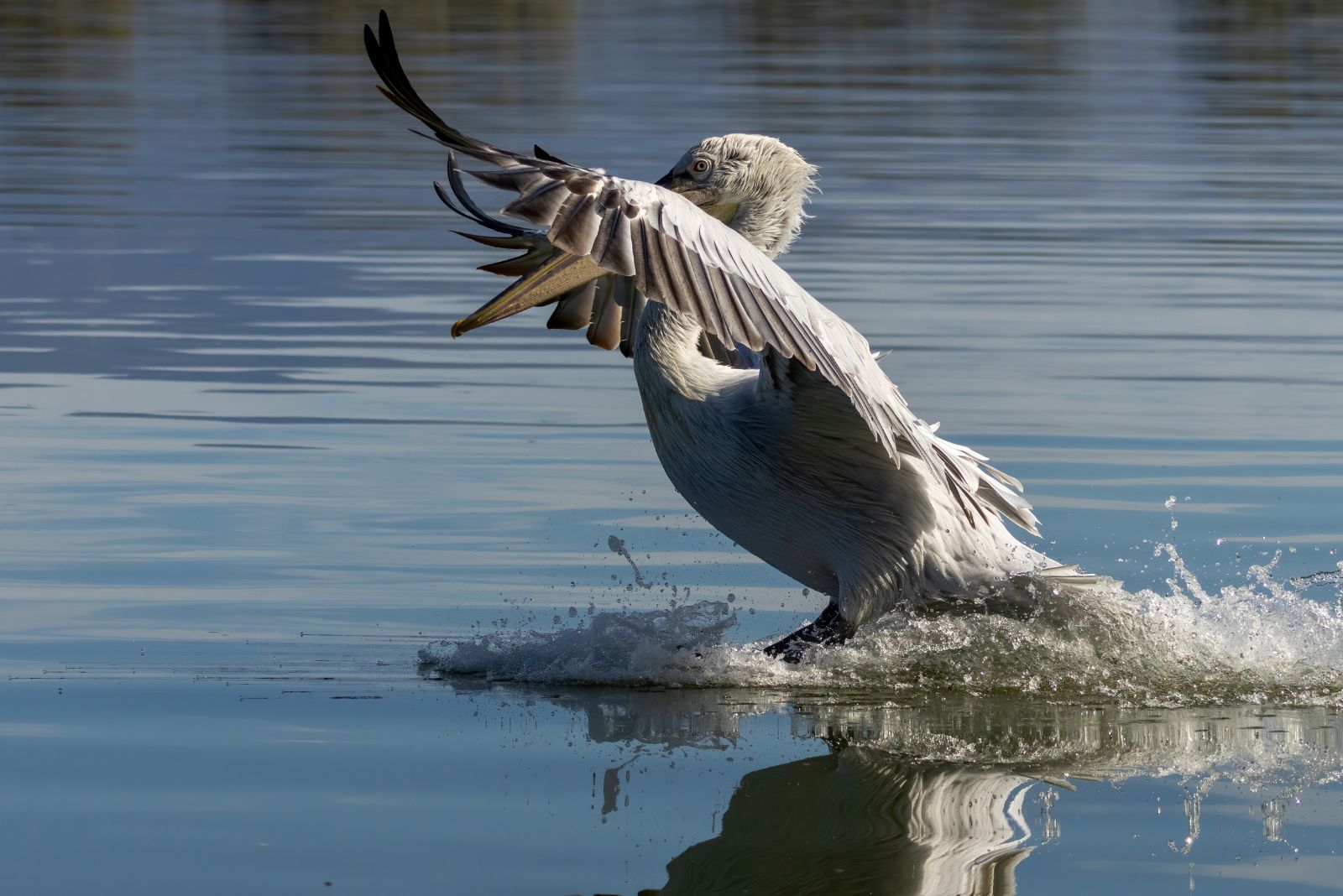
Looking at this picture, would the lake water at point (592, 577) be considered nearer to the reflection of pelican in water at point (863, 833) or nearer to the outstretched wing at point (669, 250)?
the reflection of pelican in water at point (863, 833)

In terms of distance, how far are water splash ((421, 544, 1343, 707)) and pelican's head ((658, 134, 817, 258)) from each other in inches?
46.4

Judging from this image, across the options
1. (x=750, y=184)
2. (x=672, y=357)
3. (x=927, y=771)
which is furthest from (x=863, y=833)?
(x=750, y=184)

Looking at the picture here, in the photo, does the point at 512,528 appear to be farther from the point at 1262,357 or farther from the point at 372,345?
the point at 1262,357

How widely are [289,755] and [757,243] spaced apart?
87.8 inches

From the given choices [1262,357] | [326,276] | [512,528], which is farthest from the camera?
[326,276]

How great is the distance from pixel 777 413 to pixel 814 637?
0.60 metres

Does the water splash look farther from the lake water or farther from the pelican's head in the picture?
the pelican's head

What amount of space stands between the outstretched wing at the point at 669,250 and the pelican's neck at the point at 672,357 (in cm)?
61

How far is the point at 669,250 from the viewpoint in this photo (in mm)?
5184

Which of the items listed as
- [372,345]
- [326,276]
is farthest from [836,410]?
[326,276]

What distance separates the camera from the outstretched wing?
5.07 m

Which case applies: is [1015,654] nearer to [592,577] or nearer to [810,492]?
[810,492]

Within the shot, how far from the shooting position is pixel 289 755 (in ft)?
16.5

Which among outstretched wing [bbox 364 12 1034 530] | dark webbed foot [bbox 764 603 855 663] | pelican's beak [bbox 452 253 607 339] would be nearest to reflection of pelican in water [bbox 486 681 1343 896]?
dark webbed foot [bbox 764 603 855 663]
